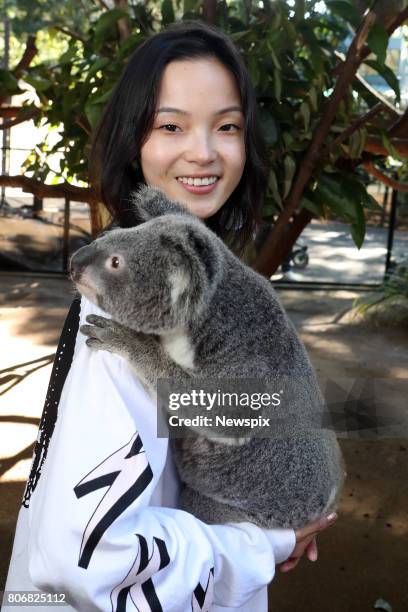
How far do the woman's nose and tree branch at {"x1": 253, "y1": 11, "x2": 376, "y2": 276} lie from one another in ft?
3.18

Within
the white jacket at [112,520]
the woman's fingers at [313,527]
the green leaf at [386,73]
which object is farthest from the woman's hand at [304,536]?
the green leaf at [386,73]

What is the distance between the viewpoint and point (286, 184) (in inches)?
91.0

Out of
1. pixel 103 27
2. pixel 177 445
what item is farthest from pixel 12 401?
pixel 177 445

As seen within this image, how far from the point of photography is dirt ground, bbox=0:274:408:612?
267cm

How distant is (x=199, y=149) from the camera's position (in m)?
1.32

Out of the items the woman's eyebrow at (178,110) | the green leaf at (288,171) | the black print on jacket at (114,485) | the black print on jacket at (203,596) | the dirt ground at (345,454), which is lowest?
the dirt ground at (345,454)

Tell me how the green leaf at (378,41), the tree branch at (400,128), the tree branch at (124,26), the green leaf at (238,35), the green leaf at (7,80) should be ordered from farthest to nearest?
the green leaf at (7,80) < the tree branch at (124,26) < the tree branch at (400,128) < the green leaf at (238,35) < the green leaf at (378,41)

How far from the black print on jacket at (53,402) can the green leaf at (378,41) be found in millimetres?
1312

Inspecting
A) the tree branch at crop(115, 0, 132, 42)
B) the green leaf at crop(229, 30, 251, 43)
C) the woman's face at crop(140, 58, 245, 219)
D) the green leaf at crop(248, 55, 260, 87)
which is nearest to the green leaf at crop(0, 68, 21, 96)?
the tree branch at crop(115, 0, 132, 42)

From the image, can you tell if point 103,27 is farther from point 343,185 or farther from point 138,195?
point 138,195

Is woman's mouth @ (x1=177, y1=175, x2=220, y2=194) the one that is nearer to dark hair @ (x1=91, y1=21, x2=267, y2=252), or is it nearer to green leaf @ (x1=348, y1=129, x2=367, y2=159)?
dark hair @ (x1=91, y1=21, x2=267, y2=252)

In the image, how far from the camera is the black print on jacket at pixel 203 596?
105cm

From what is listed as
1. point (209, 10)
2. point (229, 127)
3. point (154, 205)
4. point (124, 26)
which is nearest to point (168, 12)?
point (209, 10)

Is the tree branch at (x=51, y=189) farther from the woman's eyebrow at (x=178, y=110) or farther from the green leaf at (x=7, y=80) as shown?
the woman's eyebrow at (x=178, y=110)
